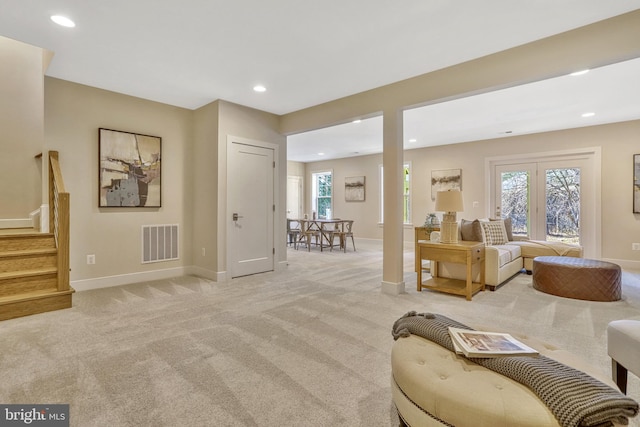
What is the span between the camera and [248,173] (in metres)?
4.73

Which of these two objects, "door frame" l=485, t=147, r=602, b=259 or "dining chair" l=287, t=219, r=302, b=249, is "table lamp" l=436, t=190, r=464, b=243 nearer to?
"door frame" l=485, t=147, r=602, b=259

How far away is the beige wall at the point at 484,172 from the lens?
17.5 ft

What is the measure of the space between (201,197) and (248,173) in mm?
793

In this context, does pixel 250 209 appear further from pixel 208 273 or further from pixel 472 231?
pixel 472 231

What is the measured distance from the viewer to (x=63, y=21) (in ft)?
8.30

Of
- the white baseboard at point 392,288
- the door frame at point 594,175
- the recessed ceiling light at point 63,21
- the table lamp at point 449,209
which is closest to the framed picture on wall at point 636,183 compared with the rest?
the door frame at point 594,175

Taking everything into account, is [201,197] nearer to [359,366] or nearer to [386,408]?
[359,366]

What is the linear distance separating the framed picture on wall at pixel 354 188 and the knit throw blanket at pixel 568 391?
25.6 ft

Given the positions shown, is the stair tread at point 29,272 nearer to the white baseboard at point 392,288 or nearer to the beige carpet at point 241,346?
the beige carpet at point 241,346

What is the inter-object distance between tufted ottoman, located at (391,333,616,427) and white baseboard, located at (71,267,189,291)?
408cm

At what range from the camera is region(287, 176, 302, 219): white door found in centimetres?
1006

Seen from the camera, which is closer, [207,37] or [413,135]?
[207,37]

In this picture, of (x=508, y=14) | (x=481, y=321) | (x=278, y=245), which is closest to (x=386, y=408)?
(x=481, y=321)

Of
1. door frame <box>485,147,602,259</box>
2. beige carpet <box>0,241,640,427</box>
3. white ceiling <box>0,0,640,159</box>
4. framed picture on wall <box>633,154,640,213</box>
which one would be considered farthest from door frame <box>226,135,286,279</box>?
framed picture on wall <box>633,154,640,213</box>
